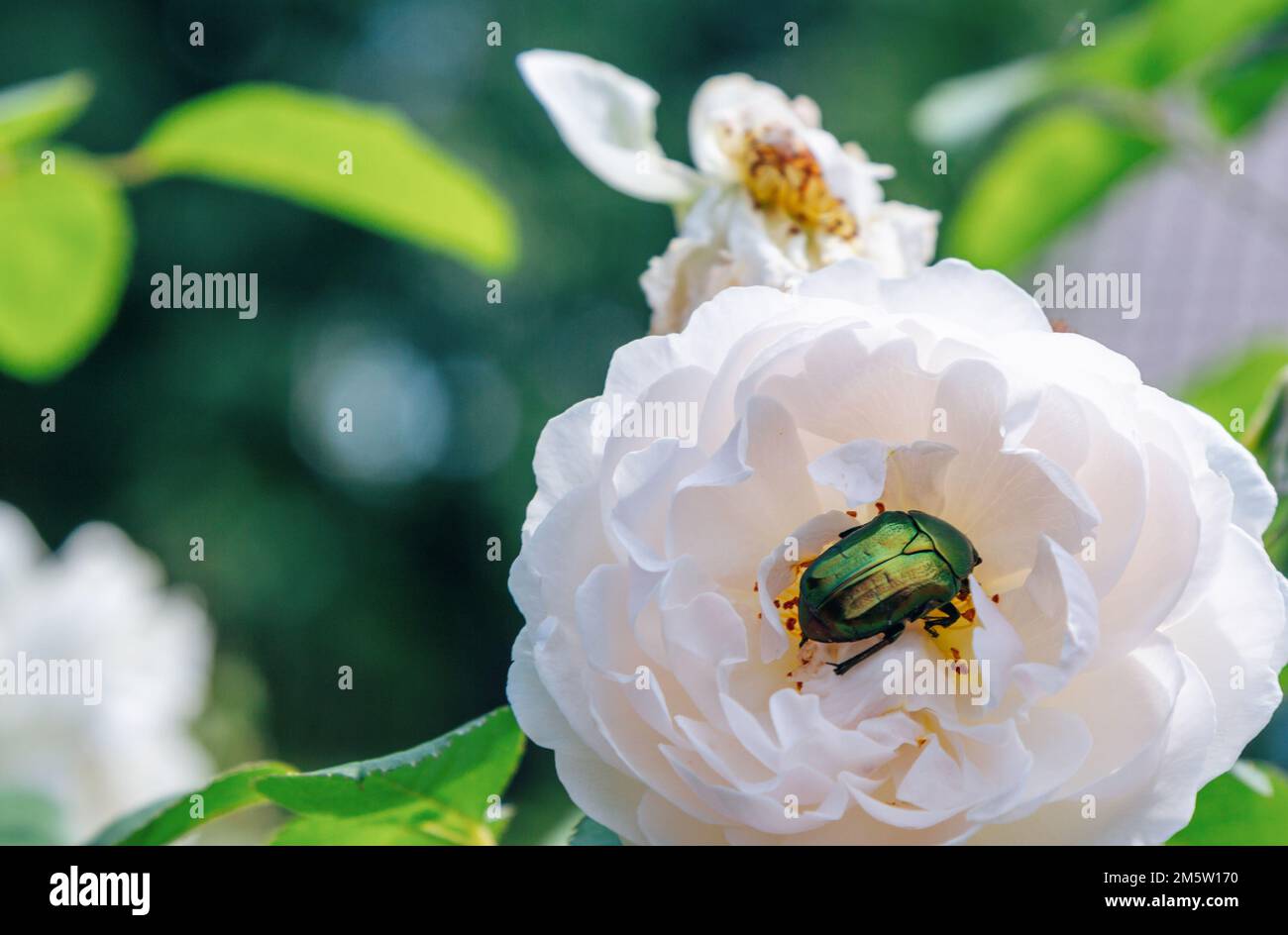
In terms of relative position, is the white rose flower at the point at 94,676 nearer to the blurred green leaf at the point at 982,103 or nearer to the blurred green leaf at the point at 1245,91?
the blurred green leaf at the point at 982,103

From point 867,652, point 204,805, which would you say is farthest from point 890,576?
point 204,805

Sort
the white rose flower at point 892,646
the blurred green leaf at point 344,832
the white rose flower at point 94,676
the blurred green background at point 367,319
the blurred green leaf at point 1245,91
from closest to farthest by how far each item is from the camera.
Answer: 1. the white rose flower at point 892,646
2. the blurred green leaf at point 344,832
3. the blurred green leaf at point 1245,91
4. the white rose flower at point 94,676
5. the blurred green background at point 367,319

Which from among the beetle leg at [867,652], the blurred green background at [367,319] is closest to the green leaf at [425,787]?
the beetle leg at [867,652]

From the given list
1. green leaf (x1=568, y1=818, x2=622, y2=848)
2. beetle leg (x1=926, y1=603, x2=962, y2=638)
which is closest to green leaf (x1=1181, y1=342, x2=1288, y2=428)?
beetle leg (x1=926, y1=603, x2=962, y2=638)

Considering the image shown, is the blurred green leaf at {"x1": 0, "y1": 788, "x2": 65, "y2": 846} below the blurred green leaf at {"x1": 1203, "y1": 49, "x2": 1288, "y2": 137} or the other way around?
below

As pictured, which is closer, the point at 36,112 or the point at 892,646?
the point at 892,646

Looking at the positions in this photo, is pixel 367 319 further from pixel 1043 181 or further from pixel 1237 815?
pixel 1237 815

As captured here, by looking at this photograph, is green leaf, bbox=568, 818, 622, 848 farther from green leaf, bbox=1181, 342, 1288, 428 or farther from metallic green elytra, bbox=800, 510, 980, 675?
green leaf, bbox=1181, 342, 1288, 428
